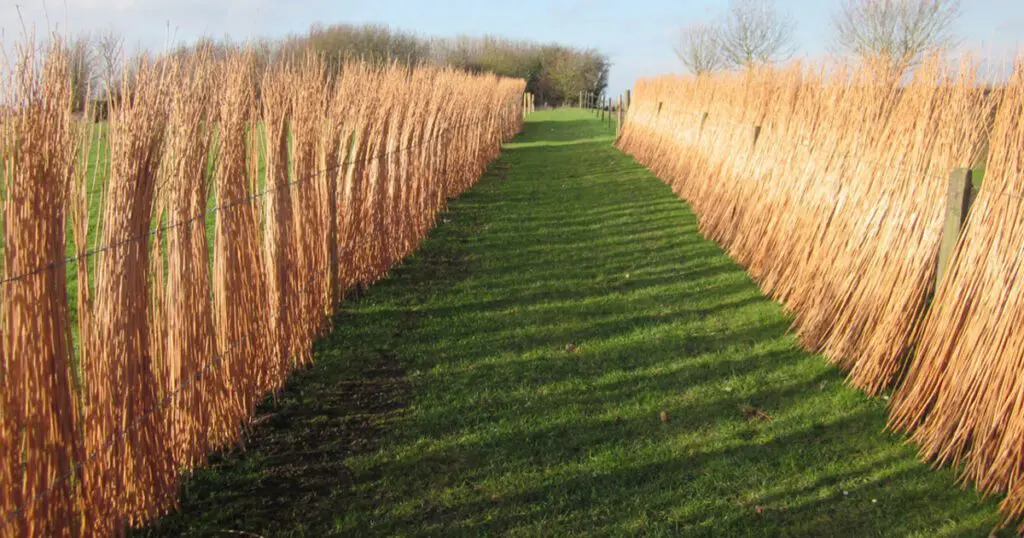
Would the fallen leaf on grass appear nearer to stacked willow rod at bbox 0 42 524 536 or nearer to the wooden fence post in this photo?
the wooden fence post

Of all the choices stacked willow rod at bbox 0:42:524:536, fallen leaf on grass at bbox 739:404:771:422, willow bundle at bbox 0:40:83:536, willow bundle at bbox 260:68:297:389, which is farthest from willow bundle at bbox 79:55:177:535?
fallen leaf on grass at bbox 739:404:771:422

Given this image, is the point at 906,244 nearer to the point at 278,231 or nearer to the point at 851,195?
the point at 851,195

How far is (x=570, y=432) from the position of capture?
12.5ft

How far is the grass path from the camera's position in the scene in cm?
306

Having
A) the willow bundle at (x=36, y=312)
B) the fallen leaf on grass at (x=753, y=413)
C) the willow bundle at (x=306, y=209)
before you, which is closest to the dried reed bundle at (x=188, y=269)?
the willow bundle at (x=36, y=312)

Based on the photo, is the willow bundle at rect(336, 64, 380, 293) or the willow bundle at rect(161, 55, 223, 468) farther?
the willow bundle at rect(336, 64, 380, 293)

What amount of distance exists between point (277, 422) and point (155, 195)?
1.39 metres

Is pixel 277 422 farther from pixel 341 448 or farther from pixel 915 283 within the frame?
pixel 915 283

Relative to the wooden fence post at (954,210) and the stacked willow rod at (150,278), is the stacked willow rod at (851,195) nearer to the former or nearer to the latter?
the wooden fence post at (954,210)

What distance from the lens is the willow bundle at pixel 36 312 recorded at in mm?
2117

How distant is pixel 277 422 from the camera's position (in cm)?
386

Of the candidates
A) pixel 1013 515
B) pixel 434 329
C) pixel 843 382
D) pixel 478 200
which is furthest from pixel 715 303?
pixel 478 200

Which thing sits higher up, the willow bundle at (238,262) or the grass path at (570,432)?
the willow bundle at (238,262)

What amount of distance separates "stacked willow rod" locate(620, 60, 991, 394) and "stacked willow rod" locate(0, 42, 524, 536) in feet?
9.78
